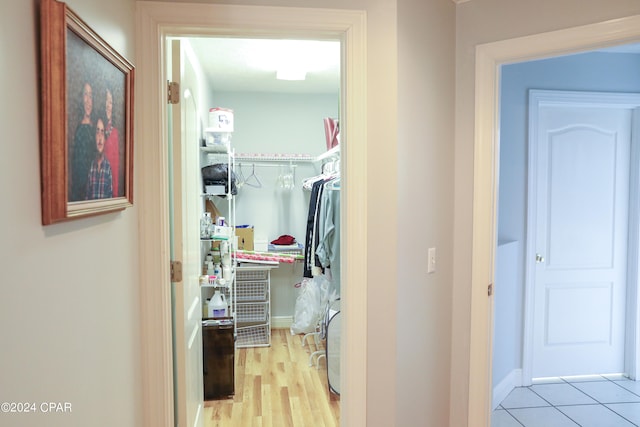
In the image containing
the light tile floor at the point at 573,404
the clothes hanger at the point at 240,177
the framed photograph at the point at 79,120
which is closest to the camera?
the framed photograph at the point at 79,120

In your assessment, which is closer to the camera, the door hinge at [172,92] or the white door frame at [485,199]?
the door hinge at [172,92]

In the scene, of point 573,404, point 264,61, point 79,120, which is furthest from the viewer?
point 264,61

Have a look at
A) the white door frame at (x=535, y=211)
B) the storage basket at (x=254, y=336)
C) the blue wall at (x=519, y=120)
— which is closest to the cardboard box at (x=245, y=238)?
the storage basket at (x=254, y=336)

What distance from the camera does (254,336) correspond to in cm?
422

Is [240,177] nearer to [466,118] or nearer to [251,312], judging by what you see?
[251,312]

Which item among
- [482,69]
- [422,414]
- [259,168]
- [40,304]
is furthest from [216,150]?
[40,304]

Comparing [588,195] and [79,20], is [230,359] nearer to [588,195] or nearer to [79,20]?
[79,20]

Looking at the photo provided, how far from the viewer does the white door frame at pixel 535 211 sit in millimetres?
3041

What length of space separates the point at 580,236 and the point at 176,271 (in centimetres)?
293

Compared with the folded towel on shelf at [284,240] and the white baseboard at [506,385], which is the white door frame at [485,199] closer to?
the white baseboard at [506,385]

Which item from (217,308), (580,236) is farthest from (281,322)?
(580,236)

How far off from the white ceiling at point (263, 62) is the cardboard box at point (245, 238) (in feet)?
4.71

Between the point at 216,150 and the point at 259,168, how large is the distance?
917mm

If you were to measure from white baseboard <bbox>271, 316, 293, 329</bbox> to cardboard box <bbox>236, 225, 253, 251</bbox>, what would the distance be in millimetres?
866
